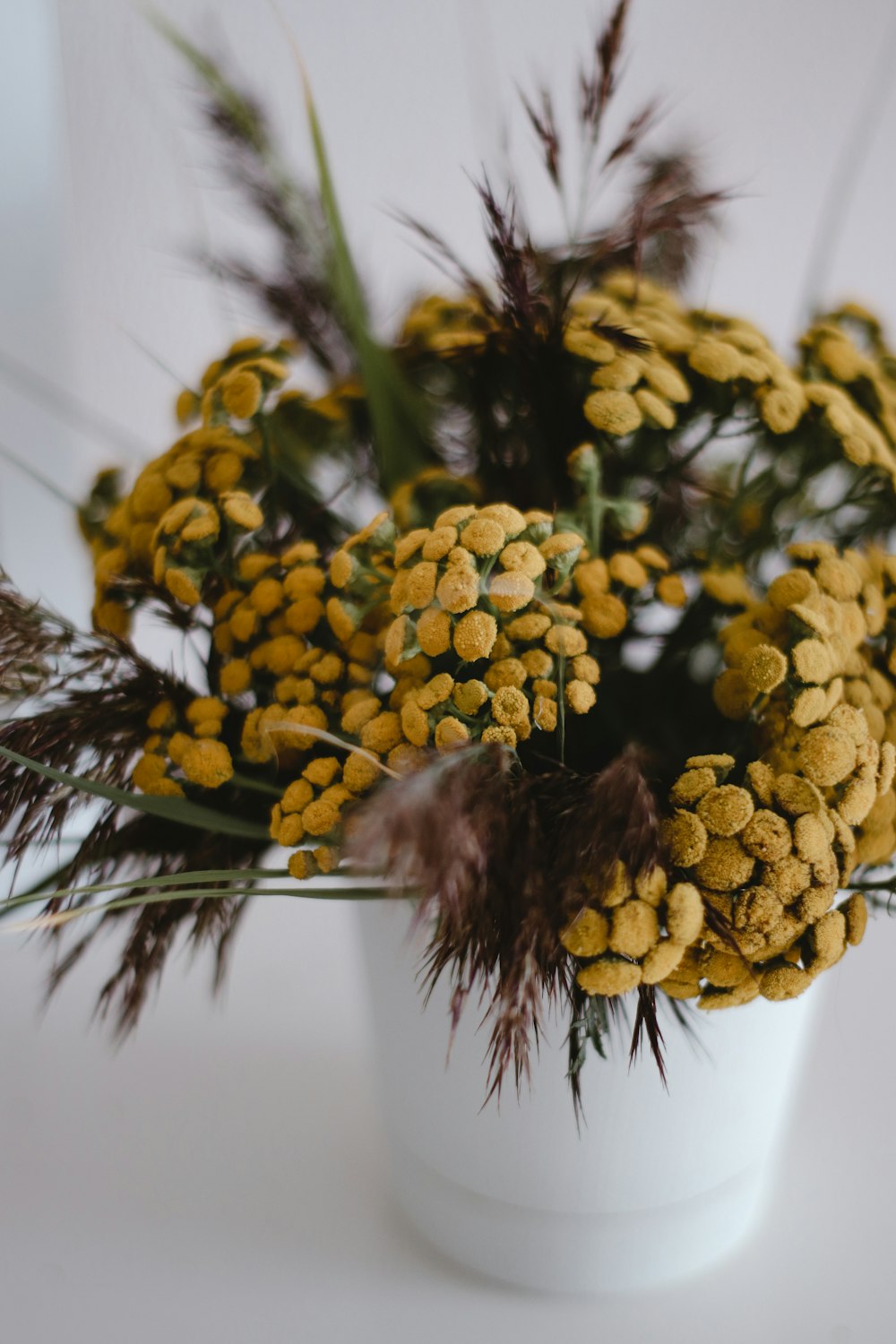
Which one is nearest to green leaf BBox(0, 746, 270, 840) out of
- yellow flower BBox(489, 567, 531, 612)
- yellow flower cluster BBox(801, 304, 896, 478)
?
yellow flower BBox(489, 567, 531, 612)

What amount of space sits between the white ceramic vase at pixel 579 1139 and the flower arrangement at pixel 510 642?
25mm

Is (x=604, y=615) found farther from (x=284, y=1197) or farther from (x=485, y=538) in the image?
(x=284, y=1197)

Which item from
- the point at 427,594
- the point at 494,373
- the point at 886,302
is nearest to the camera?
the point at 427,594

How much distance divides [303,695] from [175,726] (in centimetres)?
5

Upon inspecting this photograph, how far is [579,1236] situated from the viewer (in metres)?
0.40

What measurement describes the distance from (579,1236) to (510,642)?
0.24 meters

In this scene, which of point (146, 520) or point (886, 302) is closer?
point (146, 520)

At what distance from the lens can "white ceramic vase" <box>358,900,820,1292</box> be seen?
373 mm

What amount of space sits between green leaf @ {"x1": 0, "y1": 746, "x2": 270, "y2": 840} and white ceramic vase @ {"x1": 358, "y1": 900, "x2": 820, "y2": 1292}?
64 mm

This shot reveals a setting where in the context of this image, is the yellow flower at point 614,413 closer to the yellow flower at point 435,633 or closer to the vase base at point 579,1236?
the yellow flower at point 435,633

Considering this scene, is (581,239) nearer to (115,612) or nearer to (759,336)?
(759,336)

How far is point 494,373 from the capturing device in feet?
1.31

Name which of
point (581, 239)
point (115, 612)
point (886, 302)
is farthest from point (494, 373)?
point (886, 302)

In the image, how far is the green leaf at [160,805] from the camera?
0.31m
